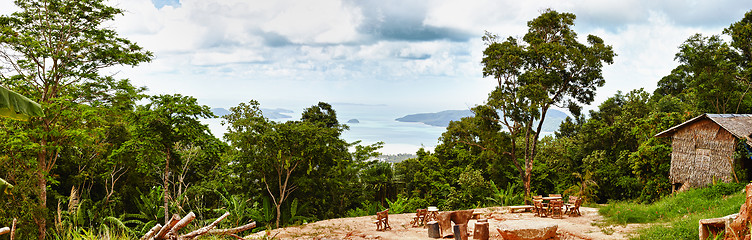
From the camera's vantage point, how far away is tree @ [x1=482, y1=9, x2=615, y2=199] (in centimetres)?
1678

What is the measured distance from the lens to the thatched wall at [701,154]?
1341cm

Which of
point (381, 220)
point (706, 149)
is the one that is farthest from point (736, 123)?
point (381, 220)

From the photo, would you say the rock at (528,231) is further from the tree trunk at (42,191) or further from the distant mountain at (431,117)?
the distant mountain at (431,117)

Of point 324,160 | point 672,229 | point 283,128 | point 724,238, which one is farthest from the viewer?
point 324,160

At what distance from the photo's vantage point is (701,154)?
14.1 m

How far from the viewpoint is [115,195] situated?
16.3 meters

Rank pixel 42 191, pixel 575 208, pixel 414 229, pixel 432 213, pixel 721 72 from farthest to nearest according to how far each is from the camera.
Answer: pixel 721 72 → pixel 432 213 → pixel 575 208 → pixel 414 229 → pixel 42 191

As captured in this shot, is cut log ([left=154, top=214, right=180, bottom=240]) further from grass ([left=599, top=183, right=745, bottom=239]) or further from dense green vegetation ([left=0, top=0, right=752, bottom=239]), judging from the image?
grass ([left=599, top=183, right=745, bottom=239])

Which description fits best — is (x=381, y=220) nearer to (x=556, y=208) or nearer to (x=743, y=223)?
(x=556, y=208)

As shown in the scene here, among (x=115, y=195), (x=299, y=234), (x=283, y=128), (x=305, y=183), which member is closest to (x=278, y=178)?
(x=305, y=183)

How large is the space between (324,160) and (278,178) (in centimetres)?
188

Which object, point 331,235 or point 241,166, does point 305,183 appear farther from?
point 331,235

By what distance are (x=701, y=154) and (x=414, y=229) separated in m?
9.96

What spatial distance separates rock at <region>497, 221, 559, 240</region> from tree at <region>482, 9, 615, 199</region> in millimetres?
8180
